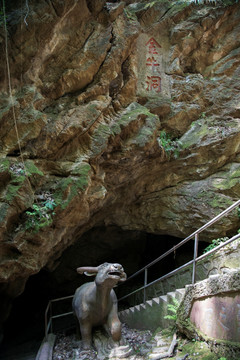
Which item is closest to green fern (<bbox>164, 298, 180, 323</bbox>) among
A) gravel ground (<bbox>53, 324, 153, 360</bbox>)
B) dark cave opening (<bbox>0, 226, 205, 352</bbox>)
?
gravel ground (<bbox>53, 324, 153, 360</bbox>)

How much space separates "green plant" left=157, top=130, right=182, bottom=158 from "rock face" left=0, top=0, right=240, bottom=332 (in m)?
0.03

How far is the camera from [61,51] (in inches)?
236

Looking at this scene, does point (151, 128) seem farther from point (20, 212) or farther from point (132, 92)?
point (20, 212)

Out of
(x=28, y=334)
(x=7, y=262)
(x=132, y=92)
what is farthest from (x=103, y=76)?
(x=28, y=334)

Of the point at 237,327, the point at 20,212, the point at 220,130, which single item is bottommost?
the point at 237,327

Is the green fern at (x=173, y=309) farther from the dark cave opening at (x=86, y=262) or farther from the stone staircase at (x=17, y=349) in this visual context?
the dark cave opening at (x=86, y=262)

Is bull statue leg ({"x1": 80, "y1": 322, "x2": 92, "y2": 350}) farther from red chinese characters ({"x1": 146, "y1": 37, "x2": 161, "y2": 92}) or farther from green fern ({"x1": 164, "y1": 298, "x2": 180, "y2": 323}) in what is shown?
red chinese characters ({"x1": 146, "y1": 37, "x2": 161, "y2": 92})

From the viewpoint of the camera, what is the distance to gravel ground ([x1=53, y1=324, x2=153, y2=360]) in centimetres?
443

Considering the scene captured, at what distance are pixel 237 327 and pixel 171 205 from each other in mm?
4889

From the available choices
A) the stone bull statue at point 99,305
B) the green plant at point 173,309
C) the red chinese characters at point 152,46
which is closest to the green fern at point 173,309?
the green plant at point 173,309

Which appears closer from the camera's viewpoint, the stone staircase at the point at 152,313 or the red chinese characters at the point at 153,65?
the stone staircase at the point at 152,313

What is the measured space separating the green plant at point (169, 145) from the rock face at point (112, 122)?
0.10 feet

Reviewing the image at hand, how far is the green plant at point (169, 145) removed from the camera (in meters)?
7.29

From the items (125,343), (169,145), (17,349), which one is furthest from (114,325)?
(169,145)
